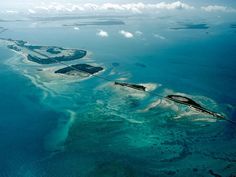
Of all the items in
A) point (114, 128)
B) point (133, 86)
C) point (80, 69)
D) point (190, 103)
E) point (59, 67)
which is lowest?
point (114, 128)

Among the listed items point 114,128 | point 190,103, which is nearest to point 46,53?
point 190,103

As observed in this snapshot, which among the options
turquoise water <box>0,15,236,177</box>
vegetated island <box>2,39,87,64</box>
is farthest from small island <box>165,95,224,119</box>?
vegetated island <box>2,39,87,64</box>

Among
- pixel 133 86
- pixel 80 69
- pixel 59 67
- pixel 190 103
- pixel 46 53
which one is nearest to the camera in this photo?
pixel 190 103

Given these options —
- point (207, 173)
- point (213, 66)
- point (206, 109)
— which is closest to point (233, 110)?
point (206, 109)

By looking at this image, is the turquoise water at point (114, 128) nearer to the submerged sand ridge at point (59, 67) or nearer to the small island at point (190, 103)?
the small island at point (190, 103)

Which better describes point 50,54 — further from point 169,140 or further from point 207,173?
point 207,173

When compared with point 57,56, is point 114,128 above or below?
below

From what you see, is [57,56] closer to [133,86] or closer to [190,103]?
[133,86]
